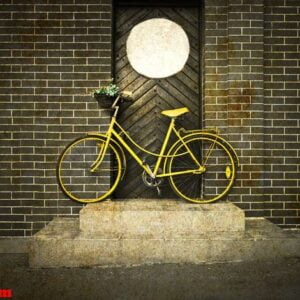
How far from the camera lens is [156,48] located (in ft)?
17.2

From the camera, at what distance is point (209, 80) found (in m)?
4.93

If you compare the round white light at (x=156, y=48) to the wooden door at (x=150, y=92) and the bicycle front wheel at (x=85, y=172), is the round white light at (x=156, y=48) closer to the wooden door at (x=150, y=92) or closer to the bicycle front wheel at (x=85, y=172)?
the wooden door at (x=150, y=92)

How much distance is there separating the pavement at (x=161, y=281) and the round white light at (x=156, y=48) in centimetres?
290

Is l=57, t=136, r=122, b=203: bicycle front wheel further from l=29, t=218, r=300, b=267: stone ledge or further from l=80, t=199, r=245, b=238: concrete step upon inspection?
l=29, t=218, r=300, b=267: stone ledge

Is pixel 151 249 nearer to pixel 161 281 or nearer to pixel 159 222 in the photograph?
pixel 159 222

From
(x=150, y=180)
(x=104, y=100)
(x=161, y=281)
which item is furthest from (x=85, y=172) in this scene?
(x=161, y=281)

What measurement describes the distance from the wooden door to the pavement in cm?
157

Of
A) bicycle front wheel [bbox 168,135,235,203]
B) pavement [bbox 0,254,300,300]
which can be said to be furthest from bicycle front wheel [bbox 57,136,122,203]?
pavement [bbox 0,254,300,300]

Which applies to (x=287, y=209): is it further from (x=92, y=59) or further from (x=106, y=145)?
(x=92, y=59)

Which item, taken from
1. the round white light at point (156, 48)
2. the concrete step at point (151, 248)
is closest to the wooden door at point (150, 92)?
the round white light at point (156, 48)

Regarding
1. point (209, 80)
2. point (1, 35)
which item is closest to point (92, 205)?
point (209, 80)

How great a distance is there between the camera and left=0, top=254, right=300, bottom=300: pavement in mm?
3373

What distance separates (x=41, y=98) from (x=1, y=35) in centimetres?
108

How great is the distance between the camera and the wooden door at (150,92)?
206 inches
